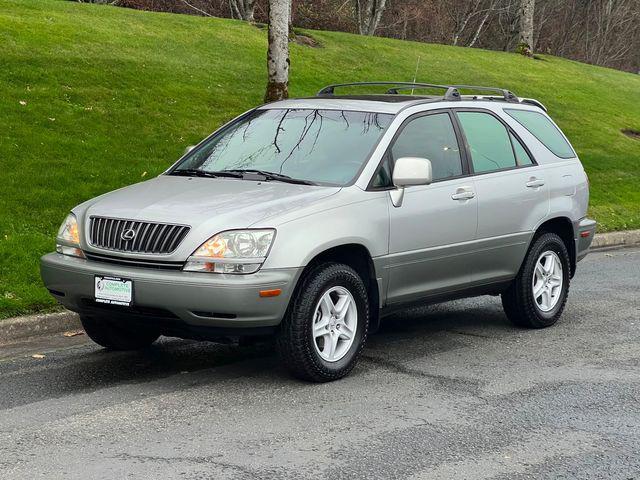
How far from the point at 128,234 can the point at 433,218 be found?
2151 millimetres

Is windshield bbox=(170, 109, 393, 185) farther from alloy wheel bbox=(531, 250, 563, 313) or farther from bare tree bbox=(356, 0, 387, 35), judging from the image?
bare tree bbox=(356, 0, 387, 35)

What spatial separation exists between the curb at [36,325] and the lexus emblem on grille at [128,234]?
1.98 metres

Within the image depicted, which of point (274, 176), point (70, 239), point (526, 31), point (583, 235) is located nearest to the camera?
point (70, 239)

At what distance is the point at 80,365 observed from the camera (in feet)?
23.5

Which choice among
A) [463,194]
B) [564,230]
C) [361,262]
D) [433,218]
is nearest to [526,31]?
[564,230]

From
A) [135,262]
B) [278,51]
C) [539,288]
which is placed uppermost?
[278,51]

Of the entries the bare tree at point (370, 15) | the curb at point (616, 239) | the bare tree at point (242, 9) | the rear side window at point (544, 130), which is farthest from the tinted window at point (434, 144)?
the bare tree at point (370, 15)

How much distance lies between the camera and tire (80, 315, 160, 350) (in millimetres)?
7301

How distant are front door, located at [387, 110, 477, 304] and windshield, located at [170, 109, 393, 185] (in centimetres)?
27

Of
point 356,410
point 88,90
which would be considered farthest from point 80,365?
point 88,90

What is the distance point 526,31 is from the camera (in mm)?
32250

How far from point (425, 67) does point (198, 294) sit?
19.8 metres

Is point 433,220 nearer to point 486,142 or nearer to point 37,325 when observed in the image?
point 486,142

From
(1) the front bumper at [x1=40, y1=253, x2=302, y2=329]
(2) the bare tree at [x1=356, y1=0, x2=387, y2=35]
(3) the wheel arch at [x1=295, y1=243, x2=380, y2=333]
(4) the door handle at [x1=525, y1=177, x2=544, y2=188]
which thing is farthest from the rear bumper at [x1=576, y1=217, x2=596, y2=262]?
(2) the bare tree at [x1=356, y1=0, x2=387, y2=35]
